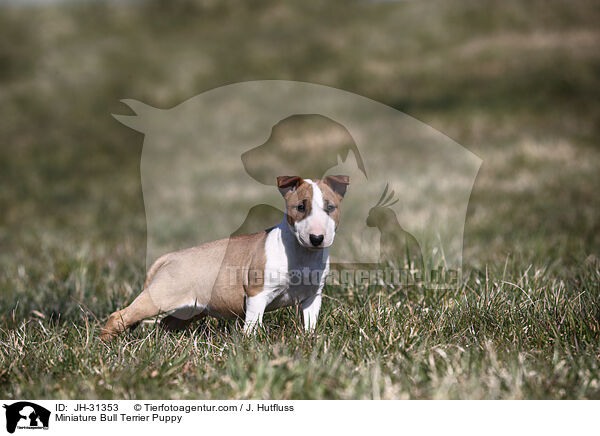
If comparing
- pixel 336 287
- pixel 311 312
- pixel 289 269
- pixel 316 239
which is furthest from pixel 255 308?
pixel 336 287

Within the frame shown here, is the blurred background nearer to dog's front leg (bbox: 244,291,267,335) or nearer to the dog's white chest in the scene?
dog's front leg (bbox: 244,291,267,335)

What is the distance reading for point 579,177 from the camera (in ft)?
29.7

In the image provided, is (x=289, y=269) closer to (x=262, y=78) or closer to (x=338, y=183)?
(x=338, y=183)

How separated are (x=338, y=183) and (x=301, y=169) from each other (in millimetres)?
7399

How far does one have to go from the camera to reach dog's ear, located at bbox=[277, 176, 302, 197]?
3043 millimetres

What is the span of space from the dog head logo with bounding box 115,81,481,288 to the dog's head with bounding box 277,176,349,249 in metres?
0.03

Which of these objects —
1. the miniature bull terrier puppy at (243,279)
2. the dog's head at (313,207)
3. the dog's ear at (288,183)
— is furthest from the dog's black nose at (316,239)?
the dog's ear at (288,183)

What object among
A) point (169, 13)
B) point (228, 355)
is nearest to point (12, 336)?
point (228, 355)

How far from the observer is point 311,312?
138 inches

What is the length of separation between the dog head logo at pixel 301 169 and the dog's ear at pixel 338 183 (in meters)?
0.25

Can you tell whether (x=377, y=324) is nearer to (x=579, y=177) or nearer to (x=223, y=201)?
(x=223, y=201)
